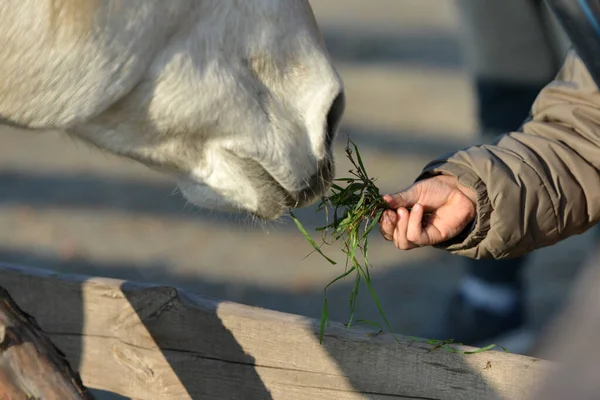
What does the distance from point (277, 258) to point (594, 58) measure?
205 centimetres

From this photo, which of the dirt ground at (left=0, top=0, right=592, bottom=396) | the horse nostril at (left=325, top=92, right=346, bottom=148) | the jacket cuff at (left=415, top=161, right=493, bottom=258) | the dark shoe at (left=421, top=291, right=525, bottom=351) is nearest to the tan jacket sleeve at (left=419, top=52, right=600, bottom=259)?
the jacket cuff at (left=415, top=161, right=493, bottom=258)

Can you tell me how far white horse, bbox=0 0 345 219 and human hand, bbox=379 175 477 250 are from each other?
0.14m

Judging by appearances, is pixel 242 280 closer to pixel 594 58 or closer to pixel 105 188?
pixel 105 188

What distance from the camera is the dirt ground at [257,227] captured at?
2.99 metres

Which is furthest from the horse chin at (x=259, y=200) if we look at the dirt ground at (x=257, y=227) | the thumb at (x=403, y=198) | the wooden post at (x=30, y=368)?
the dirt ground at (x=257, y=227)

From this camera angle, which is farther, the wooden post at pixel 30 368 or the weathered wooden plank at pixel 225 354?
the weathered wooden plank at pixel 225 354

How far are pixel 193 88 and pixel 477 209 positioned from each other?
0.50 meters

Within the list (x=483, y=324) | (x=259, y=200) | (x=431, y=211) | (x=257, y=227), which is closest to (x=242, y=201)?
(x=259, y=200)

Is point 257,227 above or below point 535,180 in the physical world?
below

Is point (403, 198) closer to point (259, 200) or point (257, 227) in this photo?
point (259, 200)

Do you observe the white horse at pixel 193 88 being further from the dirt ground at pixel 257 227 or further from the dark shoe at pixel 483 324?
the dark shoe at pixel 483 324

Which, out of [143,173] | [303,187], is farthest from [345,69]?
[303,187]

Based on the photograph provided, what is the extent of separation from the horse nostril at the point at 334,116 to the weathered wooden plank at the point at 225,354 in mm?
306

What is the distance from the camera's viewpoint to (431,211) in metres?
1.48
